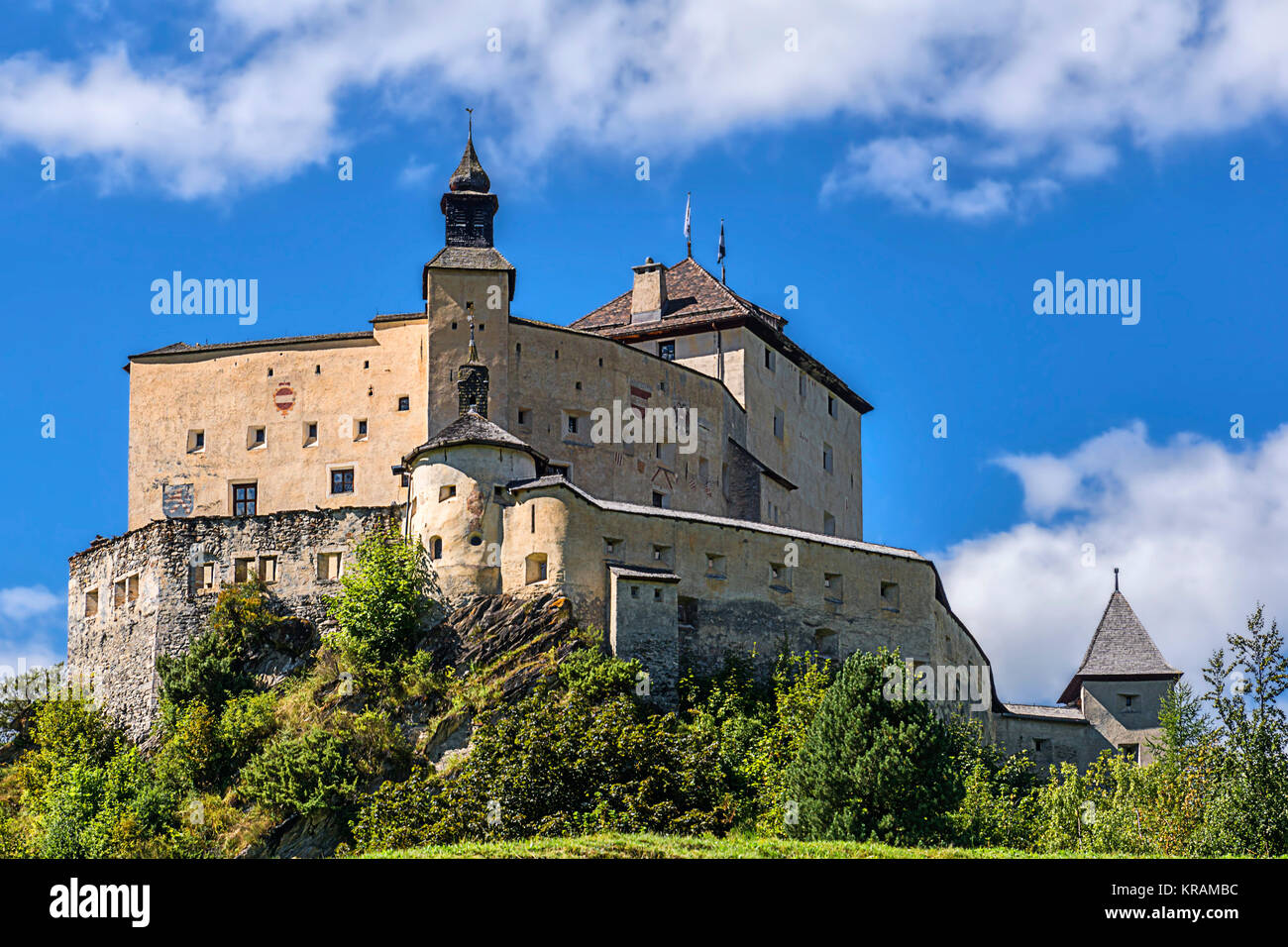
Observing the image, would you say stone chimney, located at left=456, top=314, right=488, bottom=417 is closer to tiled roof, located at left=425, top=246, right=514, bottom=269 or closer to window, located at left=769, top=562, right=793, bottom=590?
tiled roof, located at left=425, top=246, right=514, bottom=269

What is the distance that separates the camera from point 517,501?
54.1m

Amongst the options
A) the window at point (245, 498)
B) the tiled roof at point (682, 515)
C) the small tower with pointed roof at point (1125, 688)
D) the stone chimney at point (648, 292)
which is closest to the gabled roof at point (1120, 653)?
the small tower with pointed roof at point (1125, 688)

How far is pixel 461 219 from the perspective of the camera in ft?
212

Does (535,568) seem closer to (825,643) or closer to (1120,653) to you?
(825,643)

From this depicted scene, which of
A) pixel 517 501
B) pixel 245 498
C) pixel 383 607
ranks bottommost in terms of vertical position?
pixel 383 607

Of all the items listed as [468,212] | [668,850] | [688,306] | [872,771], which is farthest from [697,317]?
[668,850]

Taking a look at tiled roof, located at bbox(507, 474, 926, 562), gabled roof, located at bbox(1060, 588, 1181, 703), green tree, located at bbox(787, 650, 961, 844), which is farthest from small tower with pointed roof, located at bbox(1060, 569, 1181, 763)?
green tree, located at bbox(787, 650, 961, 844)

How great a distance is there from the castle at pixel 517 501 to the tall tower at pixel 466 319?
0.26 feet

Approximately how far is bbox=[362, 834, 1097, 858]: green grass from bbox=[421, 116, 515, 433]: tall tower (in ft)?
85.2

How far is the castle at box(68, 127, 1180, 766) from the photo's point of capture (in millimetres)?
53906

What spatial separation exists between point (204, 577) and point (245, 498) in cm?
401

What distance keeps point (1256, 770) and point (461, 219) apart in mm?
37021
